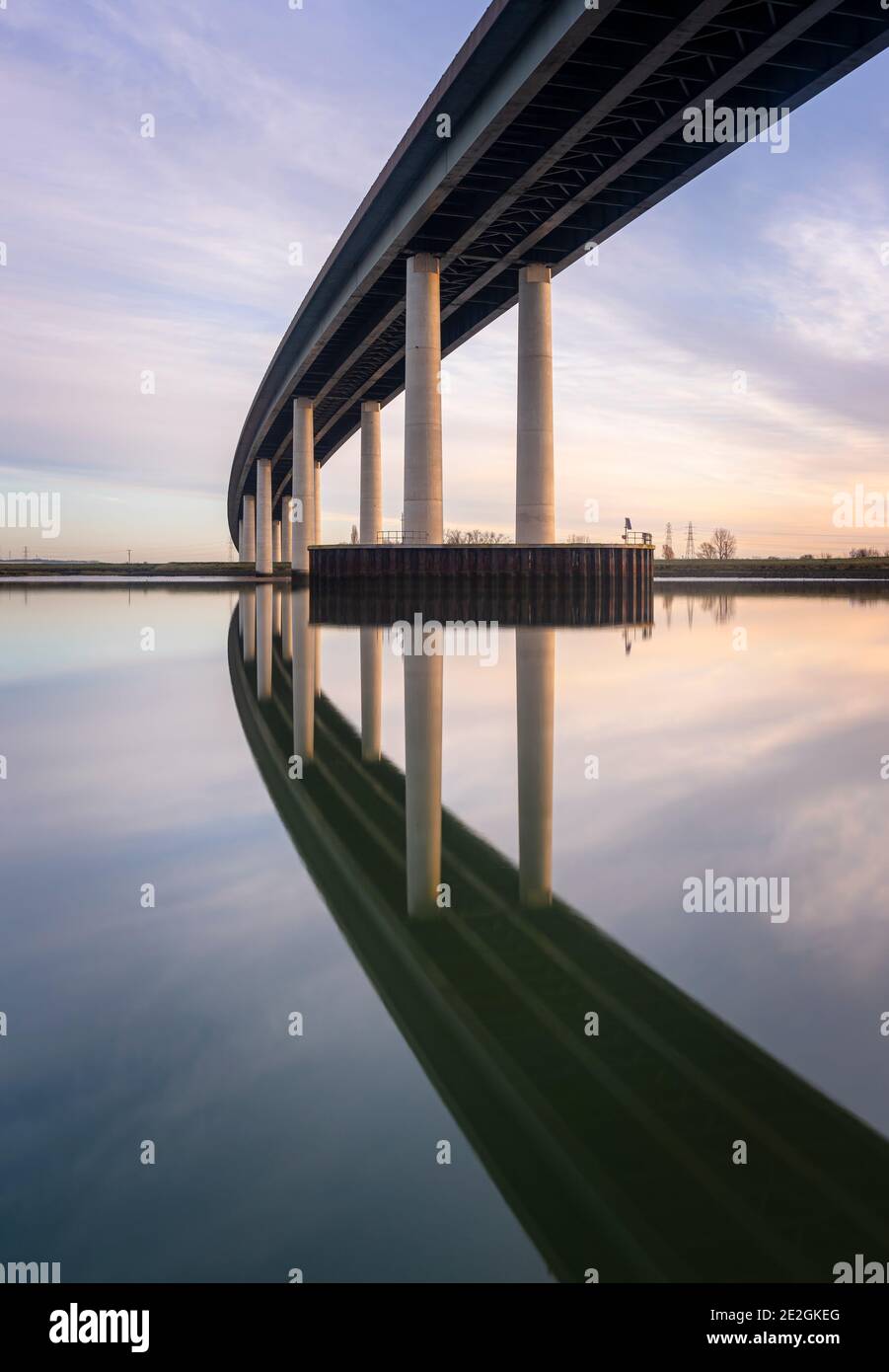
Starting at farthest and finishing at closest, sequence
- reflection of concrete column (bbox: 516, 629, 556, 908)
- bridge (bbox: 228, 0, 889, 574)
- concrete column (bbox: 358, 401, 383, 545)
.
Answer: concrete column (bbox: 358, 401, 383, 545), bridge (bbox: 228, 0, 889, 574), reflection of concrete column (bbox: 516, 629, 556, 908)

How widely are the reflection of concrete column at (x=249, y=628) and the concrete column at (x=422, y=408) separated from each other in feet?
24.7

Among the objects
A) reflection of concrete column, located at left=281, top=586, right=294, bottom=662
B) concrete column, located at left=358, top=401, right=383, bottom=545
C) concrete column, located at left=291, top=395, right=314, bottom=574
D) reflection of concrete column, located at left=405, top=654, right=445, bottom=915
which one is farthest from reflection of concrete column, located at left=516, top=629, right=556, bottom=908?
concrete column, located at left=291, top=395, right=314, bottom=574

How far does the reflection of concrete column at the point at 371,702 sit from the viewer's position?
11.0m

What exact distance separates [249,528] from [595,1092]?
433 ft

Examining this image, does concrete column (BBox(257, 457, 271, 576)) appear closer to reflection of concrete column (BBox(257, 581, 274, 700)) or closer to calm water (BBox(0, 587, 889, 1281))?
reflection of concrete column (BBox(257, 581, 274, 700))

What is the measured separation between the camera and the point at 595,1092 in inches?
139

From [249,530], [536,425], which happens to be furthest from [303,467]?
[249,530]

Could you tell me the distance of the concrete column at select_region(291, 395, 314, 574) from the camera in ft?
223

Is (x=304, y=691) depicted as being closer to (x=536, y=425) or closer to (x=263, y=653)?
(x=263, y=653)

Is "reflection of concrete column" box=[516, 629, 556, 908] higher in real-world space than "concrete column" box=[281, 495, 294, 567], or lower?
lower

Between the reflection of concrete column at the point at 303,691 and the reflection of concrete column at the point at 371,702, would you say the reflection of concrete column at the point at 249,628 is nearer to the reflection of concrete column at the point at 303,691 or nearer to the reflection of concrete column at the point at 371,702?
the reflection of concrete column at the point at 303,691

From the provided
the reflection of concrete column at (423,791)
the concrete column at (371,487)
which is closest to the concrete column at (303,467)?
the concrete column at (371,487)

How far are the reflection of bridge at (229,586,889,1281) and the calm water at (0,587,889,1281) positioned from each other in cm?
1
